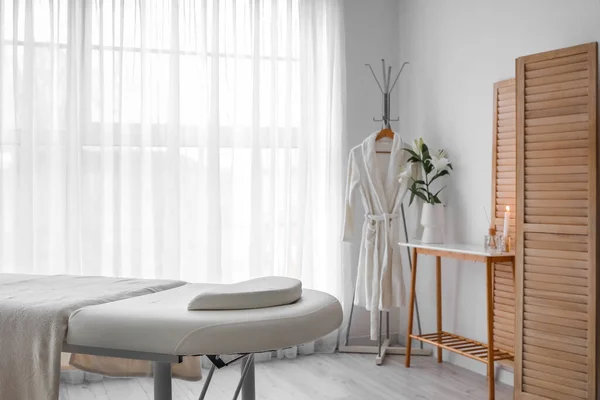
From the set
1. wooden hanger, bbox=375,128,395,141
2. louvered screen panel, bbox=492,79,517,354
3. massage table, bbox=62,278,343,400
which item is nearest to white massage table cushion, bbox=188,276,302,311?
massage table, bbox=62,278,343,400

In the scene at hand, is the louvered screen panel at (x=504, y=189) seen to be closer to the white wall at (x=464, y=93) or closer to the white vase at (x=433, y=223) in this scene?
the white wall at (x=464, y=93)

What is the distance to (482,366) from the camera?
3.89 m

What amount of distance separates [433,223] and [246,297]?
2.18 metres

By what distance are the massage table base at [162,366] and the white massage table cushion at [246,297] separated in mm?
166

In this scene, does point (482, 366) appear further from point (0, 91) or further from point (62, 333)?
point (0, 91)

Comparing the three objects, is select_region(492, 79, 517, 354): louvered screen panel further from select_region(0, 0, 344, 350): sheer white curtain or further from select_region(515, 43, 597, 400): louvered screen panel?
select_region(0, 0, 344, 350): sheer white curtain

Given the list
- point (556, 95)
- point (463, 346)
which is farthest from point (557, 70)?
point (463, 346)

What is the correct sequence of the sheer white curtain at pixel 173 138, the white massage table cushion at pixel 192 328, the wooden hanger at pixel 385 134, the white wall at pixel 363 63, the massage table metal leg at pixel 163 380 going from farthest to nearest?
the white wall at pixel 363 63 → the wooden hanger at pixel 385 134 → the sheer white curtain at pixel 173 138 → the massage table metal leg at pixel 163 380 → the white massage table cushion at pixel 192 328

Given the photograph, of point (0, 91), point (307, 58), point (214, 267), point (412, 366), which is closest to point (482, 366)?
point (412, 366)

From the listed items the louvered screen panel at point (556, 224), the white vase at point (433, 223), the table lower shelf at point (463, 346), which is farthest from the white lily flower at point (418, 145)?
the table lower shelf at point (463, 346)

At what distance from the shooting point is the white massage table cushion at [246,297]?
1990mm

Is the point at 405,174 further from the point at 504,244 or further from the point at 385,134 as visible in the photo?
the point at 504,244

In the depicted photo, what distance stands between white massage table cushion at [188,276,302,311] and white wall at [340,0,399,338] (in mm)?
2426

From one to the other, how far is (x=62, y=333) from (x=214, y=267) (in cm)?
214
